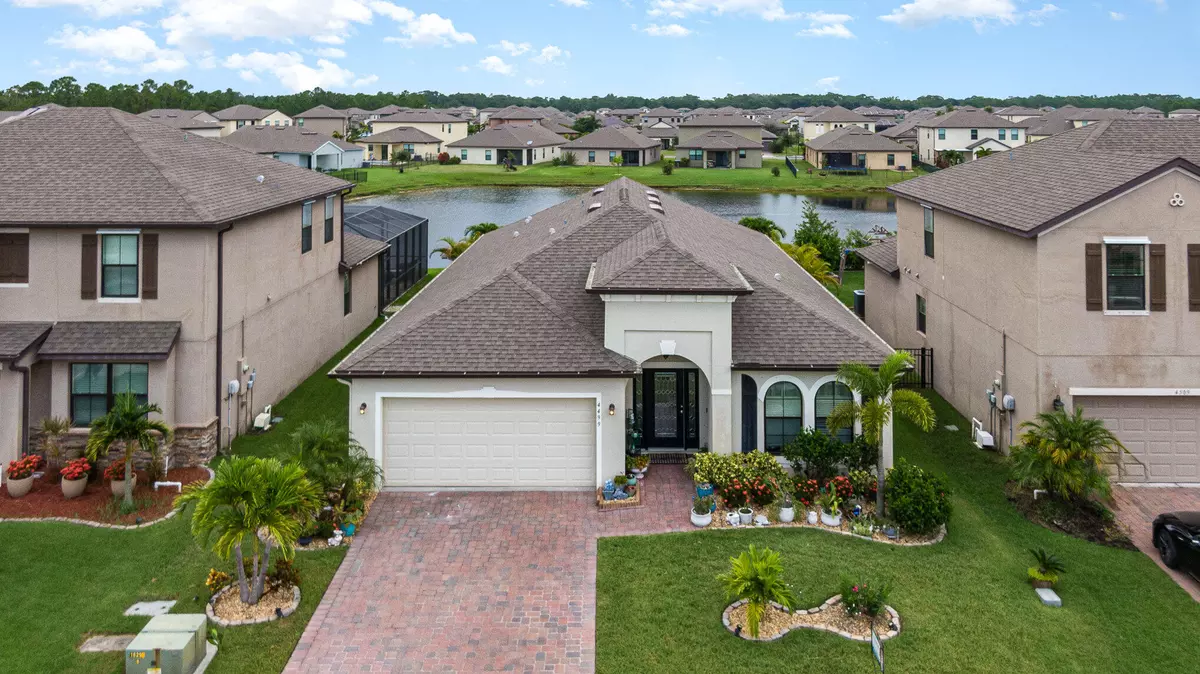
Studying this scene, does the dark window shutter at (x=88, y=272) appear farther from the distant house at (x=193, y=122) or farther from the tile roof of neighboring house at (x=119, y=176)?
the distant house at (x=193, y=122)

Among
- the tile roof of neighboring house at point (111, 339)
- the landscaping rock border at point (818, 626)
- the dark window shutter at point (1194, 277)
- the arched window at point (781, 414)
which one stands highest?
the dark window shutter at point (1194, 277)

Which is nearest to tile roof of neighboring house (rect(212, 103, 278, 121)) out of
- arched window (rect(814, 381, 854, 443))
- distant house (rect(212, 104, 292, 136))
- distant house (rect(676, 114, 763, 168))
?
distant house (rect(212, 104, 292, 136))

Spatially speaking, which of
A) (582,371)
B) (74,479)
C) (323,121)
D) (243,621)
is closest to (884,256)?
(582,371)

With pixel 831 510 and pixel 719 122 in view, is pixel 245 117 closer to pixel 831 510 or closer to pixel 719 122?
pixel 719 122

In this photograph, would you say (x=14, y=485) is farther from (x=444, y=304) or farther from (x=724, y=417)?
(x=724, y=417)

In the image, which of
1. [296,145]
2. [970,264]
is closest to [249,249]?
[970,264]

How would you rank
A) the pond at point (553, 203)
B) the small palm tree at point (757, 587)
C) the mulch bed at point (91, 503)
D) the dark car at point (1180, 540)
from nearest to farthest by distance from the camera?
the small palm tree at point (757, 587)
the dark car at point (1180, 540)
the mulch bed at point (91, 503)
the pond at point (553, 203)

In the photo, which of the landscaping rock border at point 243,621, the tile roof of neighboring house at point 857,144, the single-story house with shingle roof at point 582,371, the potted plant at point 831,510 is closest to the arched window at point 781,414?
the single-story house with shingle roof at point 582,371
